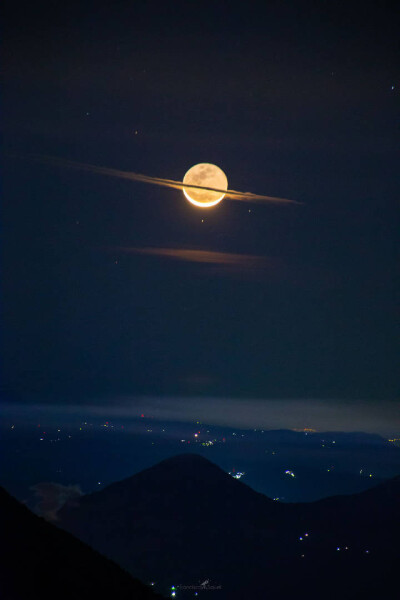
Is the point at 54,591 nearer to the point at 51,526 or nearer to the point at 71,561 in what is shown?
the point at 71,561

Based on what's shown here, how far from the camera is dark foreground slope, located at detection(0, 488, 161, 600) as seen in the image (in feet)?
158

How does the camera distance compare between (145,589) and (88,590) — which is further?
(145,589)

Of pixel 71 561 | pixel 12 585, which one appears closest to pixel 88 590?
pixel 71 561

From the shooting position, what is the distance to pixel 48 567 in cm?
5291

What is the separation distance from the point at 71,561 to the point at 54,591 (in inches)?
338

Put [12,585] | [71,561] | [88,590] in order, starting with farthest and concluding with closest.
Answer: [71,561] → [88,590] → [12,585]

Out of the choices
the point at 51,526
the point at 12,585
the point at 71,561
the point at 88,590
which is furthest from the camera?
the point at 51,526

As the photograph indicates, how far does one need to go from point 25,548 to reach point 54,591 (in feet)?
19.8

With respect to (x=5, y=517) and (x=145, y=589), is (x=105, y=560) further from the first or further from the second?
(x=5, y=517)

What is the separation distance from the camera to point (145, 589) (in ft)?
199

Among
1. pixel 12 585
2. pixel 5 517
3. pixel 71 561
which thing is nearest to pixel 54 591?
pixel 12 585

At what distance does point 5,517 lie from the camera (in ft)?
193

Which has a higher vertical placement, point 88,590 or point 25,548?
point 25,548

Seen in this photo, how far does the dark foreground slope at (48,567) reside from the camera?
48156 millimetres
